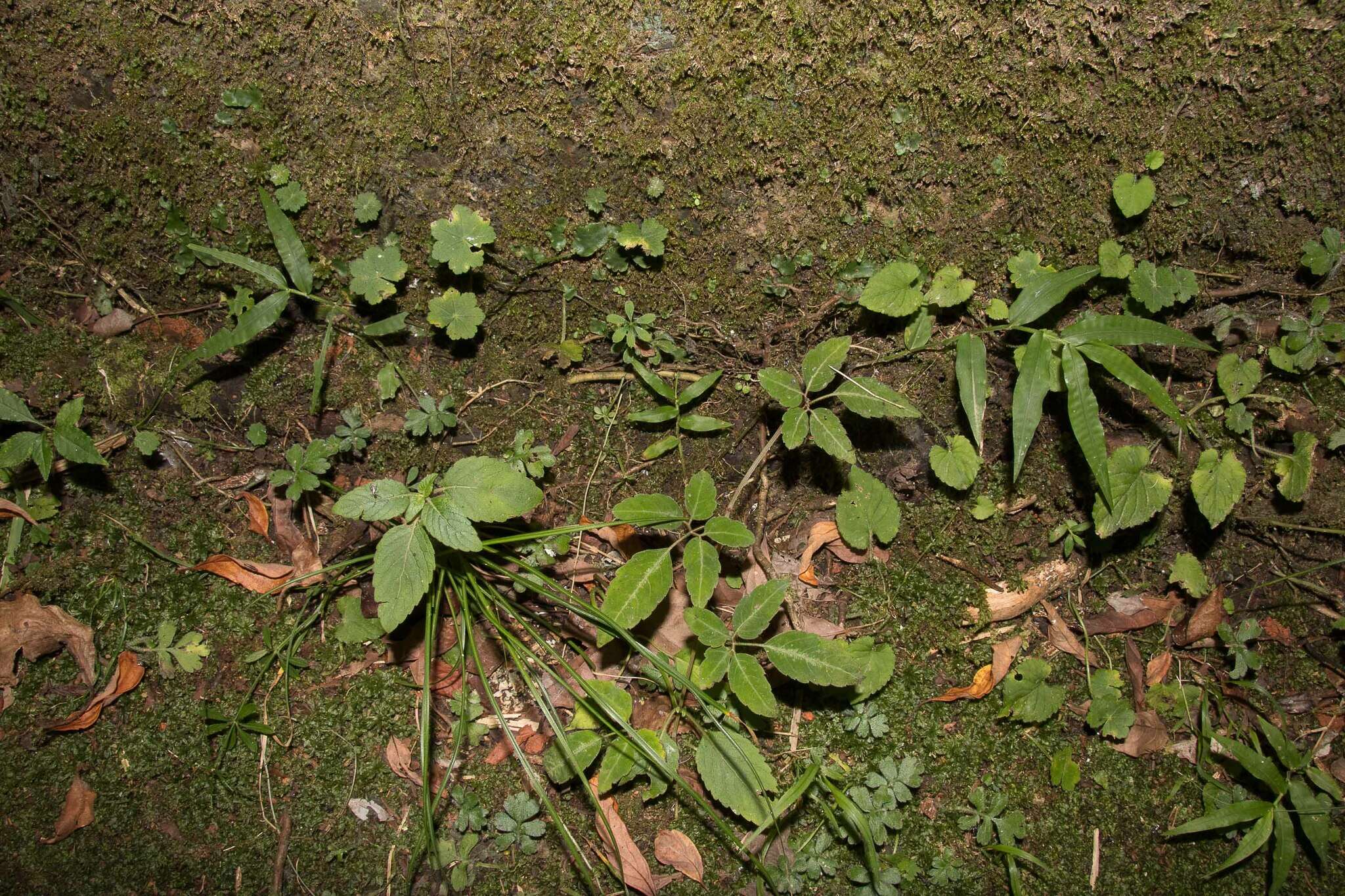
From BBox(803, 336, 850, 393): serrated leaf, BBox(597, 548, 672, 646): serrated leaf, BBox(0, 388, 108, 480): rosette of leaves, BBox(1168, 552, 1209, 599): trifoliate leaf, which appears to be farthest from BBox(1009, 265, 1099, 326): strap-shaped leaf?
BBox(0, 388, 108, 480): rosette of leaves

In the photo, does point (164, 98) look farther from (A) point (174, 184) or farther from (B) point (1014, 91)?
(B) point (1014, 91)

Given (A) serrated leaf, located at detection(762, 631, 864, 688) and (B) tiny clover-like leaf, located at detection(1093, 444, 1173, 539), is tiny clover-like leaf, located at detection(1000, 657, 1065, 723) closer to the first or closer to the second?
(B) tiny clover-like leaf, located at detection(1093, 444, 1173, 539)

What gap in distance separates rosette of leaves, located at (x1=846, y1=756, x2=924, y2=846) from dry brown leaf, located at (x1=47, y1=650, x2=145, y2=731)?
2.29 meters

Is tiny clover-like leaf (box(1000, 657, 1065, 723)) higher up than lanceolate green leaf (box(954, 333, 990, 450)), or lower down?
lower down

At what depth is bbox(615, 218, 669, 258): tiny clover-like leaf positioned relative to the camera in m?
2.27

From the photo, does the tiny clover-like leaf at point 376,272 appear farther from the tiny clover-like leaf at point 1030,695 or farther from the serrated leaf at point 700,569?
the tiny clover-like leaf at point 1030,695

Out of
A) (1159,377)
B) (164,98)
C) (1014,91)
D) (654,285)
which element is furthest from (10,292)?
(1159,377)

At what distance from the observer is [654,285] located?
241 centimetres

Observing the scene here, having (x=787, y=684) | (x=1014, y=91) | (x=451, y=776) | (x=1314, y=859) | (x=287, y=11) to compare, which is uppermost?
(x=287, y=11)

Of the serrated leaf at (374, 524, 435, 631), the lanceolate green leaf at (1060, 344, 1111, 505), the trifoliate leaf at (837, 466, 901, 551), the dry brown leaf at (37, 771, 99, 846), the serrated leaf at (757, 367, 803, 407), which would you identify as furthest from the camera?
the trifoliate leaf at (837, 466, 901, 551)

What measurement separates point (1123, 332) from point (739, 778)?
1712 millimetres

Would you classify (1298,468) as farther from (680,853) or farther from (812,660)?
(680,853)

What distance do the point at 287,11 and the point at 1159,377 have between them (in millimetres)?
2867

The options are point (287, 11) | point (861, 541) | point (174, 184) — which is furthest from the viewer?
point (861, 541)
